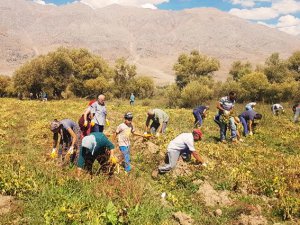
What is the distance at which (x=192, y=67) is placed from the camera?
51.0m

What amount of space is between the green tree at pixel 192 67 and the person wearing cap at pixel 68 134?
1614 inches

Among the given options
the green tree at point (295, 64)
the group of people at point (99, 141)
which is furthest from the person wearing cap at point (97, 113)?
the green tree at point (295, 64)

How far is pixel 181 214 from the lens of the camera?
7289 millimetres

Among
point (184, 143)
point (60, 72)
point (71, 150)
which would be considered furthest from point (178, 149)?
point (60, 72)

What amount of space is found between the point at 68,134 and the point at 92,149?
5.55 ft

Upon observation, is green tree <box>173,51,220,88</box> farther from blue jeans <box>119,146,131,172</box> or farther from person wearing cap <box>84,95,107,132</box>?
blue jeans <box>119,146,131,172</box>

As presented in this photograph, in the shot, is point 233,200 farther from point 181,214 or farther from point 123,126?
point 123,126

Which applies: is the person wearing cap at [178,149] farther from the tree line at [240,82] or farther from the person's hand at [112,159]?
the tree line at [240,82]

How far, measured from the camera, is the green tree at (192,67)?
50.1 metres

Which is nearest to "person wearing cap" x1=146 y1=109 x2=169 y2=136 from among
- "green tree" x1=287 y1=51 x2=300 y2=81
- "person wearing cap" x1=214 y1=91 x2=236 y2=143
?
"person wearing cap" x1=214 y1=91 x2=236 y2=143

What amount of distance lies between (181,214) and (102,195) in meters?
1.73

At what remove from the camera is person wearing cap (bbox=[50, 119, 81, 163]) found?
8.95 m

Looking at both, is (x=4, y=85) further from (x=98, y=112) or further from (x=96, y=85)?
(x=98, y=112)

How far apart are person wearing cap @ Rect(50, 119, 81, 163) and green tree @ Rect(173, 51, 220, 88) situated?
4099 centimetres
